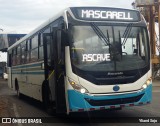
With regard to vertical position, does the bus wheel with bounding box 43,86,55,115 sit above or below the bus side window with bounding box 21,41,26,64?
below

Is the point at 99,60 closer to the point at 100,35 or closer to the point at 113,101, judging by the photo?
the point at 100,35

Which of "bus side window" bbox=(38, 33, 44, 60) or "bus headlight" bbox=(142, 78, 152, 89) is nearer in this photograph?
"bus headlight" bbox=(142, 78, 152, 89)

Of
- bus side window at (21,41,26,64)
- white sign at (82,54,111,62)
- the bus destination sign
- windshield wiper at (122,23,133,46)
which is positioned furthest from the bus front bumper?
bus side window at (21,41,26,64)

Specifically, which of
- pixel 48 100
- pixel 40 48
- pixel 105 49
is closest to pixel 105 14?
pixel 105 49

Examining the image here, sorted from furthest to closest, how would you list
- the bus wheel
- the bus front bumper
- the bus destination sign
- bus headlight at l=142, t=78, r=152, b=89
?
the bus wheel → bus headlight at l=142, t=78, r=152, b=89 → the bus destination sign → the bus front bumper

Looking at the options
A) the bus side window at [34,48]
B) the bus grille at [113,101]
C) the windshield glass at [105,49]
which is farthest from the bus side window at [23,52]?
the bus grille at [113,101]

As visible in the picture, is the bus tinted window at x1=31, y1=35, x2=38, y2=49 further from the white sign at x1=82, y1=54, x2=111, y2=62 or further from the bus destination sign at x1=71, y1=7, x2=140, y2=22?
the white sign at x1=82, y1=54, x2=111, y2=62

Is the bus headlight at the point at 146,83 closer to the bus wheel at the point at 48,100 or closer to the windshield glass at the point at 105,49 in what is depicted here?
the windshield glass at the point at 105,49

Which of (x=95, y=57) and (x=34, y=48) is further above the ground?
(x=34, y=48)

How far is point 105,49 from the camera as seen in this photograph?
9.45 meters

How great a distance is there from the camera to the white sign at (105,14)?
9.70 m

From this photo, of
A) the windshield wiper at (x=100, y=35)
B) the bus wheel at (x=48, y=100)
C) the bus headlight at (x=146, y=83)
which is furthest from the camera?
the bus wheel at (x=48, y=100)

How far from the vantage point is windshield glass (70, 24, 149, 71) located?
30.4 feet

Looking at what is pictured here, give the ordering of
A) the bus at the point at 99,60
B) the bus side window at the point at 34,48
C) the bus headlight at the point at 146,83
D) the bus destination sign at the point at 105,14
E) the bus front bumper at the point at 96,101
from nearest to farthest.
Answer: the bus front bumper at the point at 96,101, the bus at the point at 99,60, the bus destination sign at the point at 105,14, the bus headlight at the point at 146,83, the bus side window at the point at 34,48
